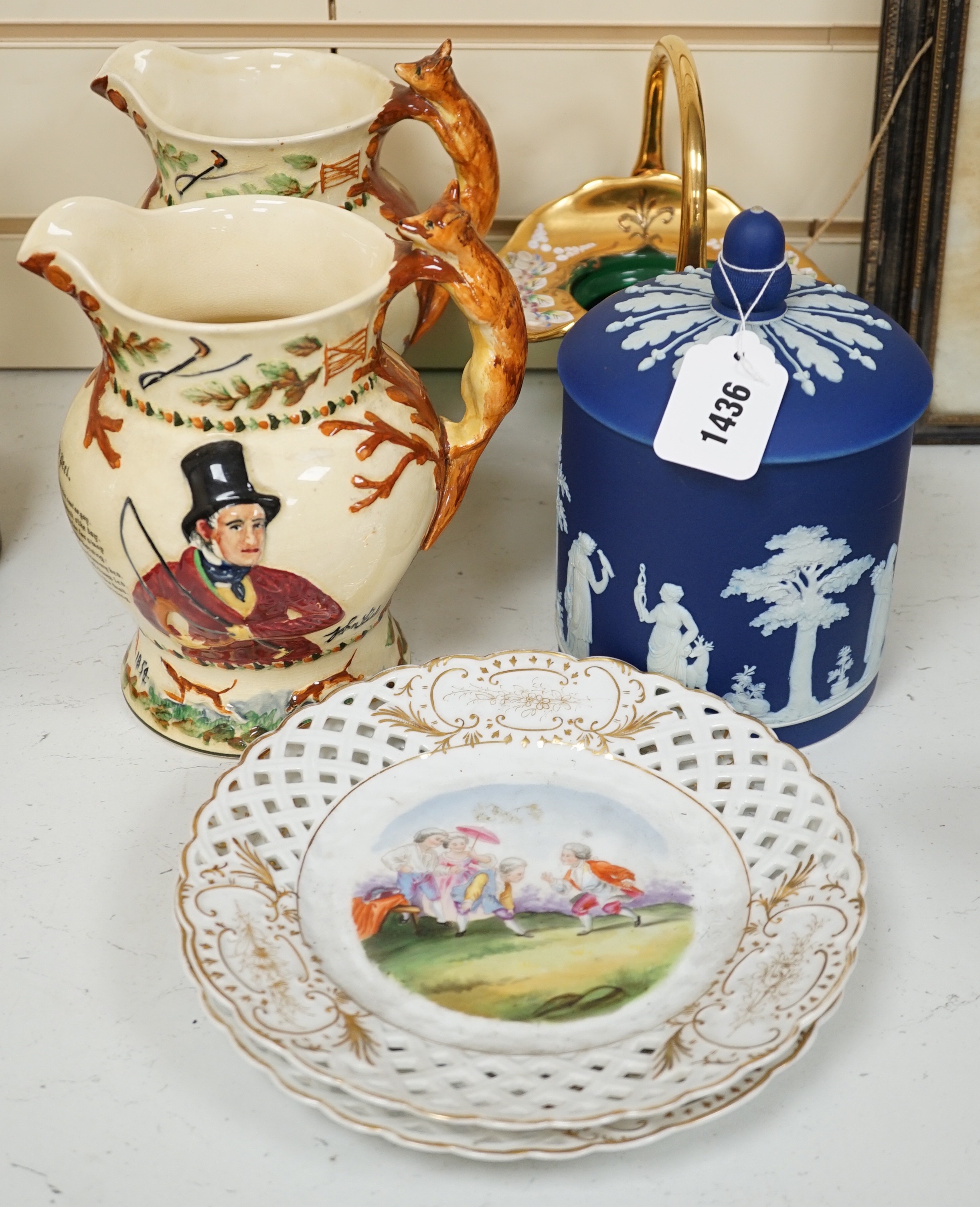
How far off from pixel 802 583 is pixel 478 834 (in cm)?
22

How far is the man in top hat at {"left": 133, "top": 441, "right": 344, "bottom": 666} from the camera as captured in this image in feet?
2.27

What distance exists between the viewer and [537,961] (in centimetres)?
66

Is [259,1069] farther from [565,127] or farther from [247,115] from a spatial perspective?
[565,127]

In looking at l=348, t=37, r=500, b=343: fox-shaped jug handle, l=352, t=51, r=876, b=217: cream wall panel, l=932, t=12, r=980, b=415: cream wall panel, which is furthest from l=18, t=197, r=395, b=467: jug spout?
l=932, t=12, r=980, b=415: cream wall panel

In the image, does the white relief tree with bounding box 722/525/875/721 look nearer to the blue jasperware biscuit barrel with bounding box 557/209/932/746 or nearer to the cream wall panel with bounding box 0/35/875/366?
the blue jasperware biscuit barrel with bounding box 557/209/932/746

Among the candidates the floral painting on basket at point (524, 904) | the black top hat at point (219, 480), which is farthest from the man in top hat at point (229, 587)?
the floral painting on basket at point (524, 904)

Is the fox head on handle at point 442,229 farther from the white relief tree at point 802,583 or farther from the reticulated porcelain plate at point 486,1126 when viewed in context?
the reticulated porcelain plate at point 486,1126

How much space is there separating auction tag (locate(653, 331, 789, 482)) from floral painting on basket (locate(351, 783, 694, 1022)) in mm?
194

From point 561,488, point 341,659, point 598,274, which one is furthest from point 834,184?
point 341,659

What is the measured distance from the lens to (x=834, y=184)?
1.11 meters

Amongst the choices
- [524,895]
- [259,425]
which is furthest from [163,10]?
[524,895]

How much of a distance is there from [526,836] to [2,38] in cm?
77

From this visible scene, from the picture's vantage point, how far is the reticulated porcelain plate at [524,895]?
590mm

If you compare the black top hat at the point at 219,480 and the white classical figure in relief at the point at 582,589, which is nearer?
the black top hat at the point at 219,480
